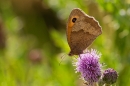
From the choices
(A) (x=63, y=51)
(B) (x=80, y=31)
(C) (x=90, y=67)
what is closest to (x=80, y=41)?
(B) (x=80, y=31)

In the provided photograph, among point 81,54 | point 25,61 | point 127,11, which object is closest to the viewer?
point 81,54

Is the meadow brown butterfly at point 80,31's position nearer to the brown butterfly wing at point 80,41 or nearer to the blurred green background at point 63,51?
the brown butterfly wing at point 80,41

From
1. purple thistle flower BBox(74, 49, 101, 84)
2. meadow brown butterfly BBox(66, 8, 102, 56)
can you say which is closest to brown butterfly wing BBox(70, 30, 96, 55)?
meadow brown butterfly BBox(66, 8, 102, 56)

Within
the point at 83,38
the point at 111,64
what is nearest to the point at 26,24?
the point at 111,64

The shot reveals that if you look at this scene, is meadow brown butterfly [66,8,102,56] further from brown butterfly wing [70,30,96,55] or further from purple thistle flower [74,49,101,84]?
purple thistle flower [74,49,101,84]

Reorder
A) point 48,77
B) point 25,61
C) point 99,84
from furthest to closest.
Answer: point 25,61
point 48,77
point 99,84

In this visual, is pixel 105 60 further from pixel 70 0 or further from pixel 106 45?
pixel 70 0
